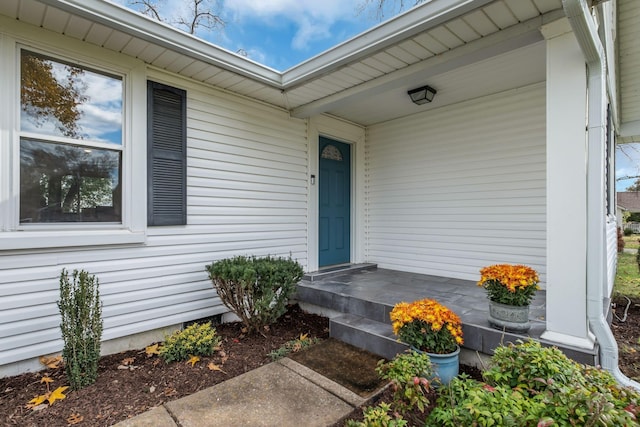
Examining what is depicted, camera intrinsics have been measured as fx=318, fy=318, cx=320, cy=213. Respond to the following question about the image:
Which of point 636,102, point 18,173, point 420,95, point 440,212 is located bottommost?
point 440,212

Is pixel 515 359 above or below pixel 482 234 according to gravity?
below

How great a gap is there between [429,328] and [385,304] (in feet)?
2.96

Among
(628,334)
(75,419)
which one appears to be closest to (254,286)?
(75,419)

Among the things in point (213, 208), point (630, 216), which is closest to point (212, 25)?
point (213, 208)

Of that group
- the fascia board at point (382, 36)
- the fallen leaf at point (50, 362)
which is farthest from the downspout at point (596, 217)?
the fallen leaf at point (50, 362)

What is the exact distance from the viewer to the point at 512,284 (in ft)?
7.66

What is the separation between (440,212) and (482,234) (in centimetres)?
64

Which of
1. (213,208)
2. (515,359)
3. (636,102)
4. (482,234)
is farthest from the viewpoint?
(636,102)

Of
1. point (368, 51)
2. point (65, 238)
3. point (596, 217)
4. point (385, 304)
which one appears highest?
point (368, 51)

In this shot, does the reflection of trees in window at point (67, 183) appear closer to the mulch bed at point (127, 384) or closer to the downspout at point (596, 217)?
the mulch bed at point (127, 384)

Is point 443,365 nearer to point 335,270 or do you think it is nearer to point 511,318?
point 511,318

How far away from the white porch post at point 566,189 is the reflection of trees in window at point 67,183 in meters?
3.64

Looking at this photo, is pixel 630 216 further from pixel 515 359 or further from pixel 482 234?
pixel 515 359

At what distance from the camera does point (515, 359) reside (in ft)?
5.64
